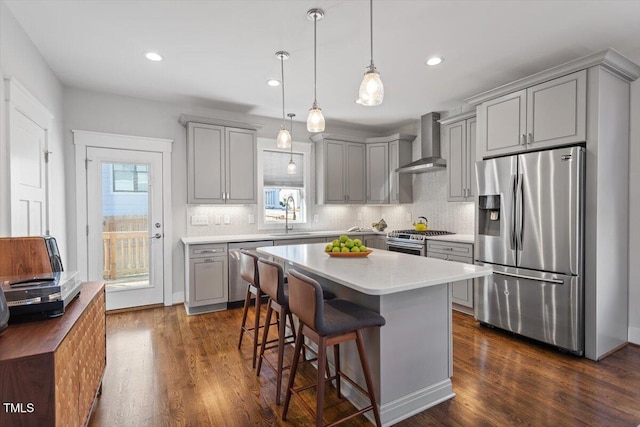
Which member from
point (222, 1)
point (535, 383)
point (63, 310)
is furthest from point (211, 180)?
point (535, 383)

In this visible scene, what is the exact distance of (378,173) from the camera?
213 inches

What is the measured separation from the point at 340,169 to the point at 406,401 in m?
3.76

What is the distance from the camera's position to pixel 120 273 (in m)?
4.00

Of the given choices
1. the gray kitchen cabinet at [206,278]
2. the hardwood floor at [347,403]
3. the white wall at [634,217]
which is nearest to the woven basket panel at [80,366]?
the hardwood floor at [347,403]

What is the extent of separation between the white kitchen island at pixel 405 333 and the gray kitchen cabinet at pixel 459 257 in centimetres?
163

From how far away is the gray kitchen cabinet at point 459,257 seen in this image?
369 cm

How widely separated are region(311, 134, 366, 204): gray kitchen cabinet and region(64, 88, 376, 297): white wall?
1.06 m

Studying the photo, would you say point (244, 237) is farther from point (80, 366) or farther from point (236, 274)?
point (80, 366)

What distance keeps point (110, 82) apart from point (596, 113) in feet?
15.3

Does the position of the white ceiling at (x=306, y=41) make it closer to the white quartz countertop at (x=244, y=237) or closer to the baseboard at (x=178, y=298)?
the white quartz countertop at (x=244, y=237)

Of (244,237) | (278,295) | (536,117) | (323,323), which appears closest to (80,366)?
(278,295)

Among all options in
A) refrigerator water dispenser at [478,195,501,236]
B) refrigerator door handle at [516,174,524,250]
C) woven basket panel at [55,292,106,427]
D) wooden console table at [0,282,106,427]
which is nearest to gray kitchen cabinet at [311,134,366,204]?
refrigerator water dispenser at [478,195,501,236]

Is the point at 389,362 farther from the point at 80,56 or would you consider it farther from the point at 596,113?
the point at 80,56

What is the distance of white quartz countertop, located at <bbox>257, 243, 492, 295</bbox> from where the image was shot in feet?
5.47
